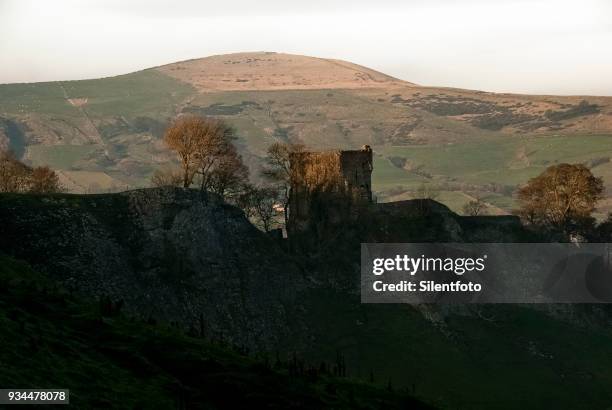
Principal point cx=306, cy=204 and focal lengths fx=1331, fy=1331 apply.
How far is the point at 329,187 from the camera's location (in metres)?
132

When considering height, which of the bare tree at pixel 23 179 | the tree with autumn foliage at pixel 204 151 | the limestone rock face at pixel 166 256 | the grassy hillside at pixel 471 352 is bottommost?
the grassy hillside at pixel 471 352

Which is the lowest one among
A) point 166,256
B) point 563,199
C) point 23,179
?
point 166,256

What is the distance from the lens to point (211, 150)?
134m

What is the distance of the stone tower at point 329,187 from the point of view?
431 feet

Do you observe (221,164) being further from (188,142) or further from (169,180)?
(169,180)

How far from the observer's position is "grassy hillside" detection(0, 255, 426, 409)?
65.5 meters

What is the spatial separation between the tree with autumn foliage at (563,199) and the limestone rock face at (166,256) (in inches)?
1657

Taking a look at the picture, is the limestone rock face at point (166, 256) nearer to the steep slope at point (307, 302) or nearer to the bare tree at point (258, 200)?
the steep slope at point (307, 302)

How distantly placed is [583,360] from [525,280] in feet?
48.8

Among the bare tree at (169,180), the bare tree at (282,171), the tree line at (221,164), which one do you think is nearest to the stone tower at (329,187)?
the bare tree at (282,171)

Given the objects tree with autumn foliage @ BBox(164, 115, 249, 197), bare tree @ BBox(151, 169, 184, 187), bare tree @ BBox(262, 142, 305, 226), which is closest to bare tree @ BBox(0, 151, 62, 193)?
bare tree @ BBox(151, 169, 184, 187)

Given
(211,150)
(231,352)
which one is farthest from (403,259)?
(231,352)

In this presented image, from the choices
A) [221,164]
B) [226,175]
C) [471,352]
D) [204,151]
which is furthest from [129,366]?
[226,175]

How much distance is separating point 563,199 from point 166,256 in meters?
60.1
